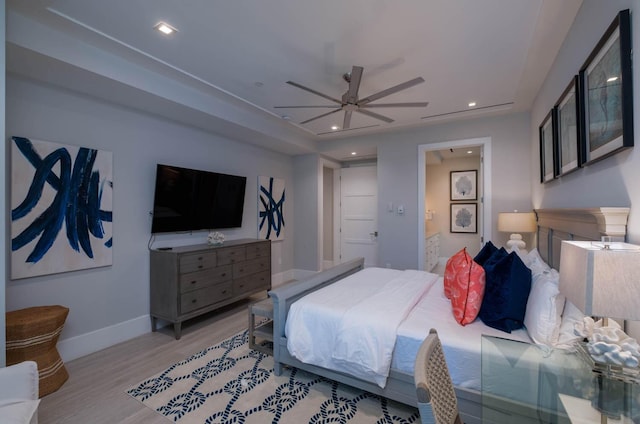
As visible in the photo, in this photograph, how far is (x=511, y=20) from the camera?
2.14 m

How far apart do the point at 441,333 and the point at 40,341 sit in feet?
9.77

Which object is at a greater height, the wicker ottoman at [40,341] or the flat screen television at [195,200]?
the flat screen television at [195,200]

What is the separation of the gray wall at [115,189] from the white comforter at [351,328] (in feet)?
6.86

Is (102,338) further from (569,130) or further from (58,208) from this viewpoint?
(569,130)

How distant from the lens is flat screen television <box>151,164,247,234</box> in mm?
3398

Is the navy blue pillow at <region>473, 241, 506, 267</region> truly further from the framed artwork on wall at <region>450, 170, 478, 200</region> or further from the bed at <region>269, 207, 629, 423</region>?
the framed artwork on wall at <region>450, 170, 478, 200</region>

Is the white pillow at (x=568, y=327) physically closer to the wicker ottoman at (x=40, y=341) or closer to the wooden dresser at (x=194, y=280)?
the wooden dresser at (x=194, y=280)

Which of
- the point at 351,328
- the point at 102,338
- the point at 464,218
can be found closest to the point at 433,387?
the point at 351,328

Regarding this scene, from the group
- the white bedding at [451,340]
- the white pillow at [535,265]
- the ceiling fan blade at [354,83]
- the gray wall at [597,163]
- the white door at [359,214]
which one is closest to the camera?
the gray wall at [597,163]

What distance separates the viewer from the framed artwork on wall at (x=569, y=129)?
1.95 metres

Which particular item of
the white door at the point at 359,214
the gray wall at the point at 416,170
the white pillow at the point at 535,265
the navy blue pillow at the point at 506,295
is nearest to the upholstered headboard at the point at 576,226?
the white pillow at the point at 535,265

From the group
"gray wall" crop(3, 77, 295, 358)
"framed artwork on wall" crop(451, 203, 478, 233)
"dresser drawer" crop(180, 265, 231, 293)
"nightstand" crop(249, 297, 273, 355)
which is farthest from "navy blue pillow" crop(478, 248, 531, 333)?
"framed artwork on wall" crop(451, 203, 478, 233)

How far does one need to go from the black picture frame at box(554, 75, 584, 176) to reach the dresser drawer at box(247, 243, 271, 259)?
142 inches

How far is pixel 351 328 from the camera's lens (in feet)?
6.56
